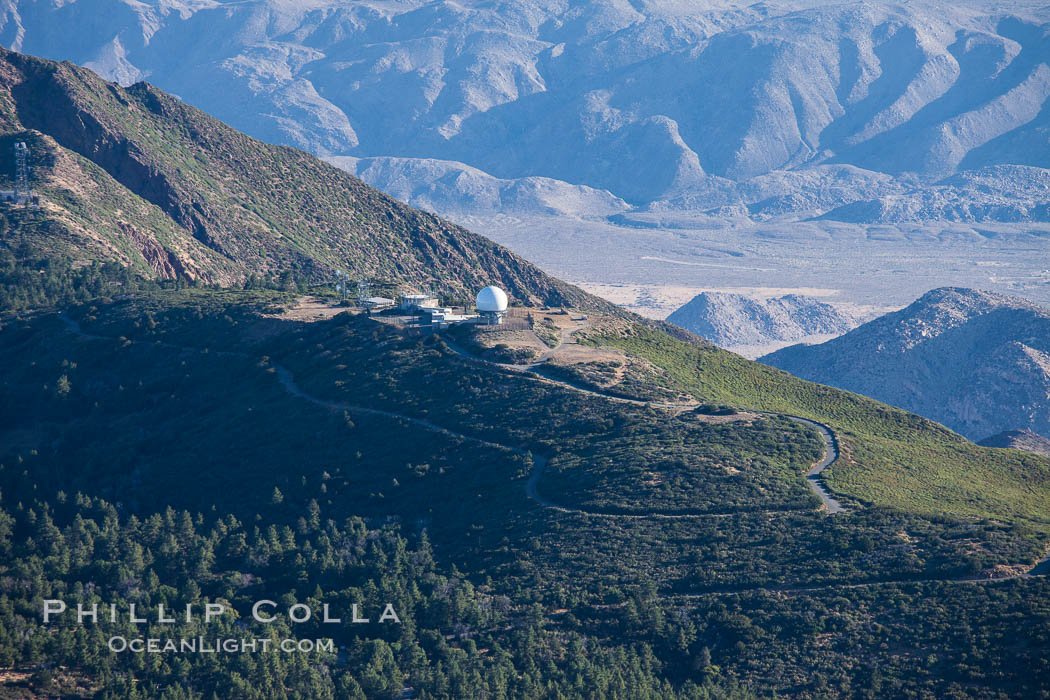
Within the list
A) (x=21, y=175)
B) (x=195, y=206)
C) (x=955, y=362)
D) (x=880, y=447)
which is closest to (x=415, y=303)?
(x=880, y=447)

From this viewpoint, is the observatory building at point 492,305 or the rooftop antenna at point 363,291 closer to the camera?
the observatory building at point 492,305

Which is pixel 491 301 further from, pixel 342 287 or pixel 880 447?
pixel 880 447

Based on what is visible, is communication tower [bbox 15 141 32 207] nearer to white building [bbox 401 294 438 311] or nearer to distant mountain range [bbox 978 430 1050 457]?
white building [bbox 401 294 438 311]

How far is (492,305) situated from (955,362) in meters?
92.1

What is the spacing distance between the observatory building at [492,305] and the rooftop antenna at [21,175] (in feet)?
194

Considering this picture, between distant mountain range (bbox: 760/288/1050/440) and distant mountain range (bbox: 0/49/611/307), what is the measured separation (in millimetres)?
38059

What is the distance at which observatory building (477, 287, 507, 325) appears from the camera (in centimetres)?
9350

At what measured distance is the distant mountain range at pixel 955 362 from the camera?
503ft

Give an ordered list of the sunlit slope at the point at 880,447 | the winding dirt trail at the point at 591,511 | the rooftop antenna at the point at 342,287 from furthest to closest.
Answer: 1. the rooftop antenna at the point at 342,287
2. the sunlit slope at the point at 880,447
3. the winding dirt trail at the point at 591,511

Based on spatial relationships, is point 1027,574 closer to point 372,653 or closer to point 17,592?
point 372,653

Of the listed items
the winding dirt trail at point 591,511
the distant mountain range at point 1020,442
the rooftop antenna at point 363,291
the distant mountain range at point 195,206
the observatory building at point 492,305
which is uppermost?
the distant mountain range at point 195,206

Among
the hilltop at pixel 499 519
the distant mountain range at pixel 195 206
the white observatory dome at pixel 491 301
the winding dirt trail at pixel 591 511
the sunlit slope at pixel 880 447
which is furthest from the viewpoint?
the distant mountain range at pixel 195 206

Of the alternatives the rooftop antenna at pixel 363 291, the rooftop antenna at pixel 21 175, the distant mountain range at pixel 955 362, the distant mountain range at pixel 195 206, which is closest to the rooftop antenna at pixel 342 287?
the rooftop antenna at pixel 363 291

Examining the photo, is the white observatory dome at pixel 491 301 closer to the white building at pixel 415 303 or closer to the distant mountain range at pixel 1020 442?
the white building at pixel 415 303
